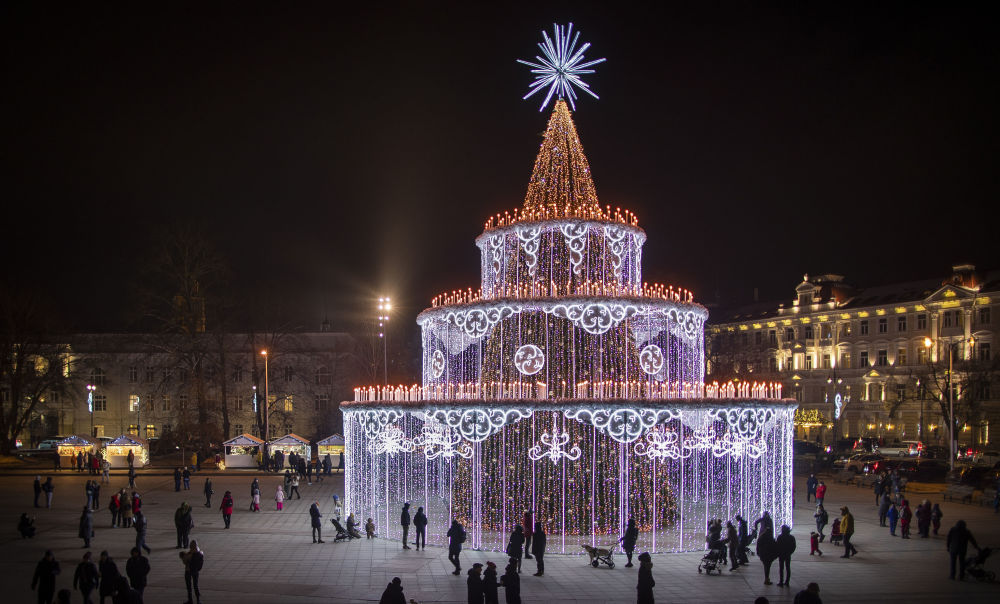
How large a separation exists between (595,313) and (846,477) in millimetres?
27813

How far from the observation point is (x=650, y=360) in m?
24.1

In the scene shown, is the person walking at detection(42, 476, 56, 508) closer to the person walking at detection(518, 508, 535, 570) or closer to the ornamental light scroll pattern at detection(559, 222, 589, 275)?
the person walking at detection(518, 508, 535, 570)

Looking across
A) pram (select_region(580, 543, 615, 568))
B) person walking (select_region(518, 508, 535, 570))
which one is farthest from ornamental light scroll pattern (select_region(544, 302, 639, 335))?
pram (select_region(580, 543, 615, 568))

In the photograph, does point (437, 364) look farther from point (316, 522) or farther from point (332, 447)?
point (332, 447)

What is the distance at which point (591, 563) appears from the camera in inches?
791

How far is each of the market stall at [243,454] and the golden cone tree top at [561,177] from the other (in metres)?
30.8

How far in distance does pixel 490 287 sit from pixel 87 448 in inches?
1427

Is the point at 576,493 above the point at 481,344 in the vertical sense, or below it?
below

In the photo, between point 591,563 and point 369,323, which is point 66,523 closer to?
point 591,563

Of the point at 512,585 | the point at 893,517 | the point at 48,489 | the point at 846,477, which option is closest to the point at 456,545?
the point at 512,585

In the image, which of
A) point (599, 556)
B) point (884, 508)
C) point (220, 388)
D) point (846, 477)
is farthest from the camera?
point (220, 388)

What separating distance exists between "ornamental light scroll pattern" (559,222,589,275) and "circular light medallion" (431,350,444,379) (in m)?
4.53

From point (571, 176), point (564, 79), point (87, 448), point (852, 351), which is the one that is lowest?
point (87, 448)

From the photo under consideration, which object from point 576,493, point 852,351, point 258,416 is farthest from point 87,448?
point 852,351
